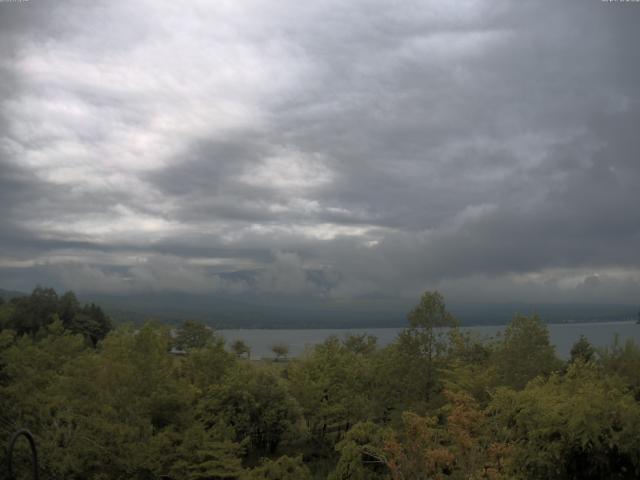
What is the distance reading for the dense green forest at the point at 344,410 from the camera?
52.2ft

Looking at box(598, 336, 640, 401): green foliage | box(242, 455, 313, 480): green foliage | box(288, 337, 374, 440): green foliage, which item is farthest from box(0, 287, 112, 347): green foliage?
box(598, 336, 640, 401): green foliage

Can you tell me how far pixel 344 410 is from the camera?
118 feet

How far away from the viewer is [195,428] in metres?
30.6

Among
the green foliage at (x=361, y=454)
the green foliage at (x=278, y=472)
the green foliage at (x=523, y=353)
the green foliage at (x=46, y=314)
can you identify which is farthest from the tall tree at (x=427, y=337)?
the green foliage at (x=46, y=314)

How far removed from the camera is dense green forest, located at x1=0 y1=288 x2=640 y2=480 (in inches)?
627

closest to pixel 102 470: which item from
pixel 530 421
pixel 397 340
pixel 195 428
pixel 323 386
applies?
pixel 195 428

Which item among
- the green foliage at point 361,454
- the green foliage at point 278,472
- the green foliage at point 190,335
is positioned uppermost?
the green foliage at point 190,335

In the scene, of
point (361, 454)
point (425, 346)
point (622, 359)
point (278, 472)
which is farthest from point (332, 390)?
point (622, 359)

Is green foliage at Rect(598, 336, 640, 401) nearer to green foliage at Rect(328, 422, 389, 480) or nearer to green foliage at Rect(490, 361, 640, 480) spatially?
→ green foliage at Rect(328, 422, 389, 480)

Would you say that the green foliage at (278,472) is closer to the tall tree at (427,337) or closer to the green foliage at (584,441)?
the tall tree at (427,337)

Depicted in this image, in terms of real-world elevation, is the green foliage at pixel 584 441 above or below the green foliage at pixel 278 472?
above

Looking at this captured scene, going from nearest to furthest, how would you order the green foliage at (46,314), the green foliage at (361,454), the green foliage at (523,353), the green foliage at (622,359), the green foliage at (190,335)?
the green foliage at (361,454)
the green foliage at (622,359)
the green foliage at (523,353)
the green foliage at (190,335)
the green foliage at (46,314)

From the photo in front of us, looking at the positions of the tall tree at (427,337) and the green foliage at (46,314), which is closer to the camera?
the tall tree at (427,337)

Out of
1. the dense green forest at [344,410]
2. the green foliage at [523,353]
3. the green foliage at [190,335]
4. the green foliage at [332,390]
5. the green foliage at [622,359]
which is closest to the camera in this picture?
the dense green forest at [344,410]
